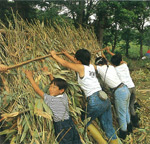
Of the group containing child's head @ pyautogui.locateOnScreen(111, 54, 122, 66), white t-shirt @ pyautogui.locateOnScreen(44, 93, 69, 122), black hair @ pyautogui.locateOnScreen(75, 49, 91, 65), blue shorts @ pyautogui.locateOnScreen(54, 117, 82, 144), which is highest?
black hair @ pyautogui.locateOnScreen(75, 49, 91, 65)

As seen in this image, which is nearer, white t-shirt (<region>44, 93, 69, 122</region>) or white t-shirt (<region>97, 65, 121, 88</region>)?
white t-shirt (<region>44, 93, 69, 122</region>)

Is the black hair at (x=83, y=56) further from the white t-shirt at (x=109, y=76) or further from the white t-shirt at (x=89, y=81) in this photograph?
the white t-shirt at (x=109, y=76)

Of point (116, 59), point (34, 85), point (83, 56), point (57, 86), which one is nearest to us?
point (57, 86)

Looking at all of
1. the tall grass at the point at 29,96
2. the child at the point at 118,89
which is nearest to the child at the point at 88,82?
the tall grass at the point at 29,96

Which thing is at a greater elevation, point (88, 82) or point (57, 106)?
point (88, 82)

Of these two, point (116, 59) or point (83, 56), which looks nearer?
point (83, 56)

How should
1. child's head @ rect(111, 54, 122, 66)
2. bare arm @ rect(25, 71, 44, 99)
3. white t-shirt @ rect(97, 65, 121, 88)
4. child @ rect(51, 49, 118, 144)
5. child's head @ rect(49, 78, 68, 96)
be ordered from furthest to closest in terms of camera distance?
1. child's head @ rect(111, 54, 122, 66)
2. white t-shirt @ rect(97, 65, 121, 88)
3. child @ rect(51, 49, 118, 144)
4. bare arm @ rect(25, 71, 44, 99)
5. child's head @ rect(49, 78, 68, 96)

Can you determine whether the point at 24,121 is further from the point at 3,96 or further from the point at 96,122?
the point at 96,122

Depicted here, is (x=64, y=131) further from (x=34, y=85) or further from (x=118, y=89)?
(x=118, y=89)

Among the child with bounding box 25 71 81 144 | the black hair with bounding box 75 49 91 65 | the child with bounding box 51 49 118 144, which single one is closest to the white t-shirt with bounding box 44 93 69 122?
the child with bounding box 25 71 81 144

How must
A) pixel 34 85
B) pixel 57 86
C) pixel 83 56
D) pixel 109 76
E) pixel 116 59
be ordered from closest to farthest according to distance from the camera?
pixel 57 86 → pixel 34 85 → pixel 83 56 → pixel 109 76 → pixel 116 59

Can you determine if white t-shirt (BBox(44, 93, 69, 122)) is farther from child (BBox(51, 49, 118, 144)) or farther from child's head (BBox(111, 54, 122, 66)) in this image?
child's head (BBox(111, 54, 122, 66))

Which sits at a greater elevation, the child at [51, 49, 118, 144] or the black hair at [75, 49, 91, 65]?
the black hair at [75, 49, 91, 65]

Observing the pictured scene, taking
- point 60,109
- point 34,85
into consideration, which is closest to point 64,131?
point 60,109
